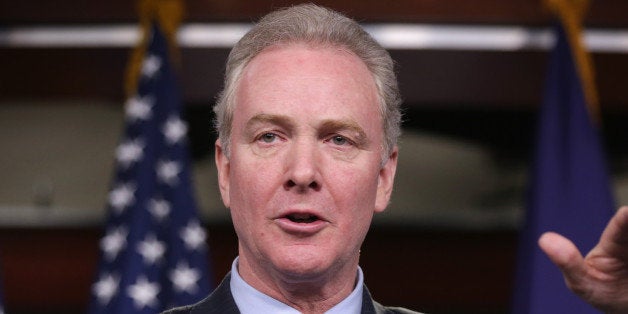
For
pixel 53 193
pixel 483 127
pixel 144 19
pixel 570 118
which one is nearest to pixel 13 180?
pixel 53 193

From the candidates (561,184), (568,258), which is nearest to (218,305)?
(568,258)

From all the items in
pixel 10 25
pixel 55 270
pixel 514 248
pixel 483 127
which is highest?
pixel 10 25

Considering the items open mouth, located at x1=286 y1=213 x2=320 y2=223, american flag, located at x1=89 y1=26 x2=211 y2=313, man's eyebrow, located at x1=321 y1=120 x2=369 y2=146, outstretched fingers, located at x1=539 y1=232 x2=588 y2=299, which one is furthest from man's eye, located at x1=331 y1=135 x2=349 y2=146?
american flag, located at x1=89 y1=26 x2=211 y2=313

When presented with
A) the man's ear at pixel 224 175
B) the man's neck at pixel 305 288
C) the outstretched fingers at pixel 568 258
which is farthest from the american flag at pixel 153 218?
the outstretched fingers at pixel 568 258

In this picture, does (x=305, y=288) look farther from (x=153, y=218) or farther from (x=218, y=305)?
(x=153, y=218)

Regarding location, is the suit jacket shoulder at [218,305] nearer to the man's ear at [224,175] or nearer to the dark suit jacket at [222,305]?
the dark suit jacket at [222,305]

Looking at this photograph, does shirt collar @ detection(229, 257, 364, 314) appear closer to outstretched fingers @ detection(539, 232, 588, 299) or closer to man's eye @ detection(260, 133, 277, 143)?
man's eye @ detection(260, 133, 277, 143)

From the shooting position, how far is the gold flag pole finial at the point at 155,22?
364 cm

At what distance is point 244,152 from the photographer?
1.64 m

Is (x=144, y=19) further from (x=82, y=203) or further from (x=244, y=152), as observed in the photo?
(x=244, y=152)

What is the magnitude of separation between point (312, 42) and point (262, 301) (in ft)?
1.47

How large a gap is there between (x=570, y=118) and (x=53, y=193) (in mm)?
2441

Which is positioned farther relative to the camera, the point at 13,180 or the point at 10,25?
the point at 13,180

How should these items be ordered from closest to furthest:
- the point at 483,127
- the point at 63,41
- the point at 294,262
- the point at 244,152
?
1. the point at 294,262
2. the point at 244,152
3. the point at 63,41
4. the point at 483,127
